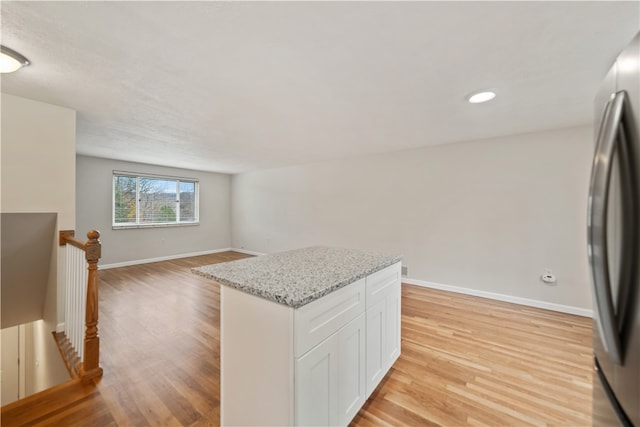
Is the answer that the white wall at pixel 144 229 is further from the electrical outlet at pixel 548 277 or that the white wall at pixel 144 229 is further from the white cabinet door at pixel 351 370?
the electrical outlet at pixel 548 277

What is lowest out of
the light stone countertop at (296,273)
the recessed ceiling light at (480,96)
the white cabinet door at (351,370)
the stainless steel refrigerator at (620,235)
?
the white cabinet door at (351,370)

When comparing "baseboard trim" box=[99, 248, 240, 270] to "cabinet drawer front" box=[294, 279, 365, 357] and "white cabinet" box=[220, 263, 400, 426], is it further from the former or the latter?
"cabinet drawer front" box=[294, 279, 365, 357]

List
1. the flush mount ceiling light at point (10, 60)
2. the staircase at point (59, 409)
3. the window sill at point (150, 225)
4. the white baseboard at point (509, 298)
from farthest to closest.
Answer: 1. the window sill at point (150, 225)
2. the white baseboard at point (509, 298)
3. the flush mount ceiling light at point (10, 60)
4. the staircase at point (59, 409)

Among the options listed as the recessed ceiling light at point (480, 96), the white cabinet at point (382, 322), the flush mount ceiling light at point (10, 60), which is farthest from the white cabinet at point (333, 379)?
the flush mount ceiling light at point (10, 60)

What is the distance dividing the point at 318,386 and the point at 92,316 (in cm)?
188

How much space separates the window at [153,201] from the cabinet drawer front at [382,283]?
565 centimetres

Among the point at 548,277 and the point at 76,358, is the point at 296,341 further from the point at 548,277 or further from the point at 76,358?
the point at 548,277

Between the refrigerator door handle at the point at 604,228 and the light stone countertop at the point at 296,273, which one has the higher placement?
the refrigerator door handle at the point at 604,228

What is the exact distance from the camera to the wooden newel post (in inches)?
72.6

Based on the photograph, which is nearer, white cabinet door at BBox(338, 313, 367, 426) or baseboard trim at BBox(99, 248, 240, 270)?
white cabinet door at BBox(338, 313, 367, 426)

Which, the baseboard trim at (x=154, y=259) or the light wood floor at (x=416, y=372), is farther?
the baseboard trim at (x=154, y=259)

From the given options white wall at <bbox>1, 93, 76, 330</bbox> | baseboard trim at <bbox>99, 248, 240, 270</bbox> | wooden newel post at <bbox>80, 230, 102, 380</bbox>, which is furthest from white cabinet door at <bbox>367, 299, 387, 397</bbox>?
baseboard trim at <bbox>99, 248, 240, 270</bbox>

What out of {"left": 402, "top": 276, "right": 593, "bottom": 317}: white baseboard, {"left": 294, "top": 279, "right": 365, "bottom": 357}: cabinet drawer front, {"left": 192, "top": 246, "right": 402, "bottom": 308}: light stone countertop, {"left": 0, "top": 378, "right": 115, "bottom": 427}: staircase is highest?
{"left": 192, "top": 246, "right": 402, "bottom": 308}: light stone countertop

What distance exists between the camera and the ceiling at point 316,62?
4.08ft
